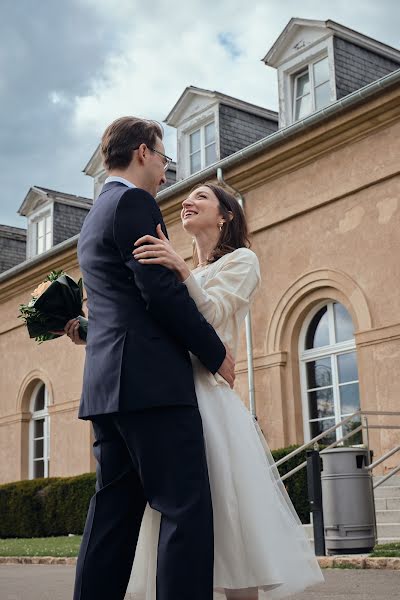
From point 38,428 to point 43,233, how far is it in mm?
5332

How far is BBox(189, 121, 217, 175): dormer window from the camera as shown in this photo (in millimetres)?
17611

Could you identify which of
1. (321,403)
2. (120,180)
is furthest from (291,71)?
(120,180)

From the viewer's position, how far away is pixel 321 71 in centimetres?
1546

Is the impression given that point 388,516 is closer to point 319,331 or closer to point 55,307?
point 319,331

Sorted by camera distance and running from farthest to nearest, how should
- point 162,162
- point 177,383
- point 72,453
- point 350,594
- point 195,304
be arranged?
point 72,453, point 350,594, point 162,162, point 195,304, point 177,383

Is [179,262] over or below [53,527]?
over

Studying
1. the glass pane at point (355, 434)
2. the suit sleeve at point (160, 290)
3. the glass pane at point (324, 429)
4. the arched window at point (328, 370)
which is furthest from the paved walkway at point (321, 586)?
the arched window at point (328, 370)

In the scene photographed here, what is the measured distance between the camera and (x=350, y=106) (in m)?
13.6

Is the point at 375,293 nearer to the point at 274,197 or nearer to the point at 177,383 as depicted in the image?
the point at 274,197

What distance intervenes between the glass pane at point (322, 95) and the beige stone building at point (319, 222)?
0.7 inches

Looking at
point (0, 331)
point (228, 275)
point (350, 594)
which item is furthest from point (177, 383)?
point (0, 331)

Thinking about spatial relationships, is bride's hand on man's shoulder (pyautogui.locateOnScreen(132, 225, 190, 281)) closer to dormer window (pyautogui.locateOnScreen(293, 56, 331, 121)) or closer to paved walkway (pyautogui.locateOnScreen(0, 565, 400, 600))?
paved walkway (pyautogui.locateOnScreen(0, 565, 400, 600))

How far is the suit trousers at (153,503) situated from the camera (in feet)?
8.32

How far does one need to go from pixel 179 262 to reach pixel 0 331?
20771 millimetres
